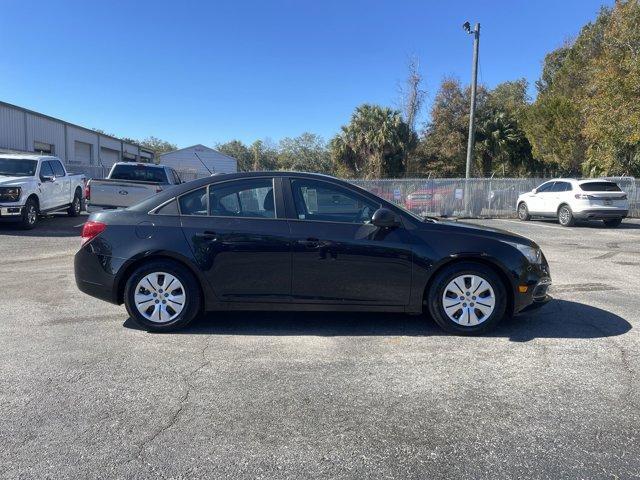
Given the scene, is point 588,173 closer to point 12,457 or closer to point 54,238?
point 54,238

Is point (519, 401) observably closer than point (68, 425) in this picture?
No

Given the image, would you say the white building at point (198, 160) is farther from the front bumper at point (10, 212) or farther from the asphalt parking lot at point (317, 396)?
the asphalt parking lot at point (317, 396)

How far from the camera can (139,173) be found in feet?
45.1

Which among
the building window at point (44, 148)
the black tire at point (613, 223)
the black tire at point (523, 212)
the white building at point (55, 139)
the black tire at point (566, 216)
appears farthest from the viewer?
the building window at point (44, 148)

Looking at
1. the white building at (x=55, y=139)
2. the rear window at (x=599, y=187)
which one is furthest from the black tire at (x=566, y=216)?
the white building at (x=55, y=139)

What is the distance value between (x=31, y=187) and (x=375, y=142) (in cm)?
2453

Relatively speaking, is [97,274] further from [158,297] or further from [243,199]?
[243,199]

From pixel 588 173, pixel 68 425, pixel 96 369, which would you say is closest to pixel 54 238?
pixel 96 369

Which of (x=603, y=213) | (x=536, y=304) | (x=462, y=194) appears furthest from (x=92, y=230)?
(x=462, y=194)

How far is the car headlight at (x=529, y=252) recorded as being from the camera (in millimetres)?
4918

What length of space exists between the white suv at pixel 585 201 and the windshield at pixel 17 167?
1616cm

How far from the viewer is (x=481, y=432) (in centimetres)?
311

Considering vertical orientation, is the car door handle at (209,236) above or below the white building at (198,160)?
below

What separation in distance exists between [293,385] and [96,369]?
1.64 m
